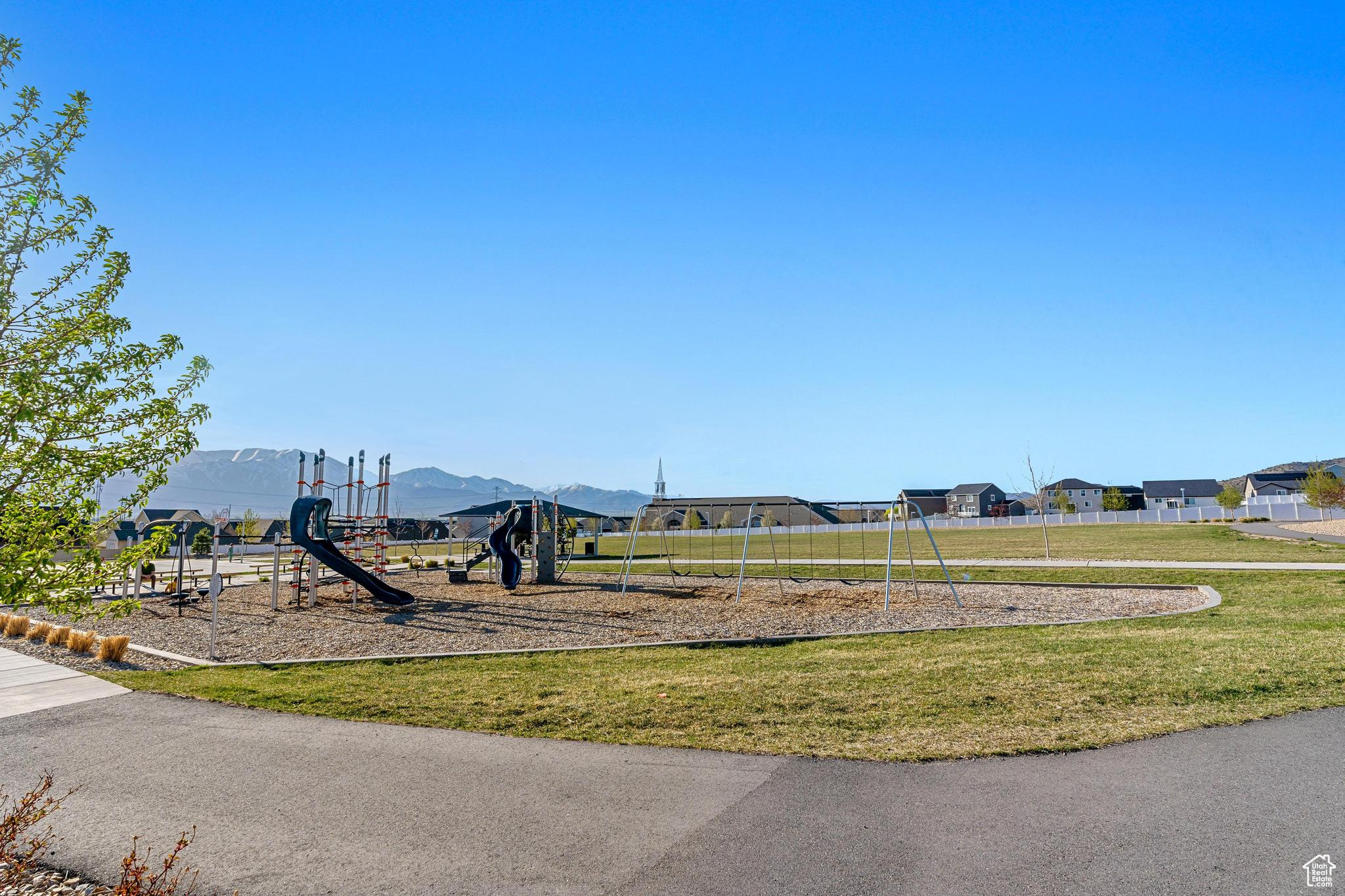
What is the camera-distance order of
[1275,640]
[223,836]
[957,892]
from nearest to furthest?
1. [957,892]
2. [223,836]
3. [1275,640]

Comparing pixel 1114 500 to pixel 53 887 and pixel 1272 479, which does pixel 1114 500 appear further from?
pixel 53 887

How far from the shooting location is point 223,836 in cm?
491

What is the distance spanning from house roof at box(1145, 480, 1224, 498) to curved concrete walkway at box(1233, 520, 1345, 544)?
62.6m

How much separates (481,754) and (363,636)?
26.9 feet

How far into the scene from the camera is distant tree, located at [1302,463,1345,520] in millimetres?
48062

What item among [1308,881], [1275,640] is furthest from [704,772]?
[1275,640]

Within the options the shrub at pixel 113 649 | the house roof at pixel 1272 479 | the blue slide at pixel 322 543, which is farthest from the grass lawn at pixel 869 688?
the house roof at pixel 1272 479

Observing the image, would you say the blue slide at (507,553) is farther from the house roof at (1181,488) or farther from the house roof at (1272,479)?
the house roof at (1181,488)

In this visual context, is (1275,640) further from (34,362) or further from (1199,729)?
(34,362)

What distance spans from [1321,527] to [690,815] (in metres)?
50.1

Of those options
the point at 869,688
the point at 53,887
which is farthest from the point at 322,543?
the point at 53,887

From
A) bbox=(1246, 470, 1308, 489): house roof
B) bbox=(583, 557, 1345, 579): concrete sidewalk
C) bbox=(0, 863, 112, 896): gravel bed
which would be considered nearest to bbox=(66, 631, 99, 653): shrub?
bbox=(0, 863, 112, 896): gravel bed

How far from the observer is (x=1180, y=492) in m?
106

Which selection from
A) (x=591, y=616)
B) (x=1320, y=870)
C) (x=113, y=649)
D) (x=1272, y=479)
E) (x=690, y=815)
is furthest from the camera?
(x=1272, y=479)
